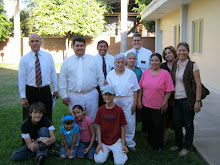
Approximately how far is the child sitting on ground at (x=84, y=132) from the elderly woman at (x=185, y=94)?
141 centimetres

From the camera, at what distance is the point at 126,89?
424 cm

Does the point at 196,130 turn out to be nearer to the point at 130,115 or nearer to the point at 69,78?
the point at 130,115

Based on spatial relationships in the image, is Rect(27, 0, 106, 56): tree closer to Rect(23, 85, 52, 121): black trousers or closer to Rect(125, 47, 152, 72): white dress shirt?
Rect(125, 47, 152, 72): white dress shirt

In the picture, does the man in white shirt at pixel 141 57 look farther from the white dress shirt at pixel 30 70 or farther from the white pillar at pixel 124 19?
the white pillar at pixel 124 19

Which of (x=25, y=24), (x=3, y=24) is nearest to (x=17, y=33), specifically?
(x=3, y=24)

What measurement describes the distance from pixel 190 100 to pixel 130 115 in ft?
3.39

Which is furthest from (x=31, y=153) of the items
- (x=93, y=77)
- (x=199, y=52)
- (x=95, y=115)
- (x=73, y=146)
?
(x=199, y=52)

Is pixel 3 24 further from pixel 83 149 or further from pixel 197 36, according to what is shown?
pixel 83 149

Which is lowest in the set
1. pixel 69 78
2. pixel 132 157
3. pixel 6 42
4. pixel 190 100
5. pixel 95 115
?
pixel 132 157

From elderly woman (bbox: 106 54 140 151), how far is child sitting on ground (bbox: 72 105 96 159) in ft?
1.95

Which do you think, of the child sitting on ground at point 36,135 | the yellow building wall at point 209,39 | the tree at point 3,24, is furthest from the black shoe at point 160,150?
the tree at point 3,24

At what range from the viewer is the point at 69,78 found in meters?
4.29

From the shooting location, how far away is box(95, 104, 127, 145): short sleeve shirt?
406cm

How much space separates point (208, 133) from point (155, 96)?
1.60m
